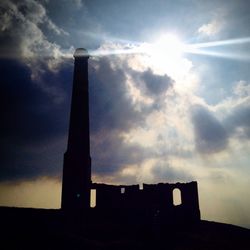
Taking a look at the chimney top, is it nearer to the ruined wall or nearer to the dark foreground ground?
the ruined wall

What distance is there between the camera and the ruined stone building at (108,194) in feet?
65.1

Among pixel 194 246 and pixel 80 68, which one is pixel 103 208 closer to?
pixel 194 246

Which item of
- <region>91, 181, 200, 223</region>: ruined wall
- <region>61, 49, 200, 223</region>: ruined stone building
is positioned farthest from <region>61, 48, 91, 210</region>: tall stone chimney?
<region>91, 181, 200, 223</region>: ruined wall

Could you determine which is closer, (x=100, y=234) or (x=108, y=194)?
(x=100, y=234)

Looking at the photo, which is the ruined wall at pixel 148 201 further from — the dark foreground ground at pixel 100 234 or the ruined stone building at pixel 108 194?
the dark foreground ground at pixel 100 234

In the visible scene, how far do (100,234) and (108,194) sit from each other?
17.4ft

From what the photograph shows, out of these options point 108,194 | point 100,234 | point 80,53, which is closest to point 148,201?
point 108,194

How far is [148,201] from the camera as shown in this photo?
2036 centimetres

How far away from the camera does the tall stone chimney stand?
20.1 meters

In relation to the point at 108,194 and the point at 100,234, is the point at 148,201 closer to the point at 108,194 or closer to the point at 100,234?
the point at 108,194

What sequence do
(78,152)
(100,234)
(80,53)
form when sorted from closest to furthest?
1. (100,234)
2. (78,152)
3. (80,53)

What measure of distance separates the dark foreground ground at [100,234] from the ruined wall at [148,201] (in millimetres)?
871

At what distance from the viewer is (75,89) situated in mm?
A: 22938

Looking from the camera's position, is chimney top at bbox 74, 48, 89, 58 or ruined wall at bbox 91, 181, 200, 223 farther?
chimney top at bbox 74, 48, 89, 58
